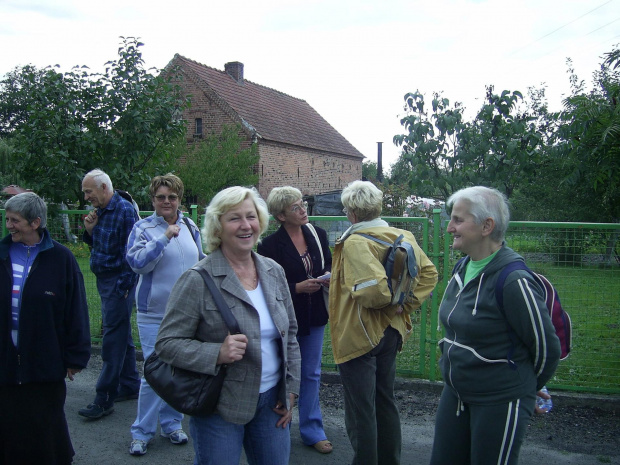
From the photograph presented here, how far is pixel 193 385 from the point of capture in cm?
222

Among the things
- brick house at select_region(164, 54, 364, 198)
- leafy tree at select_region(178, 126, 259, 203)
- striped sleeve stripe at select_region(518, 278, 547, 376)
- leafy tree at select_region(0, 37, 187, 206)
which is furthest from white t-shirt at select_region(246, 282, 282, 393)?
brick house at select_region(164, 54, 364, 198)

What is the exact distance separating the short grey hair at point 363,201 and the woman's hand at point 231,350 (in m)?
1.41

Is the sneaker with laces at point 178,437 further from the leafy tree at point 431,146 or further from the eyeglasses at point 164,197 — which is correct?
the leafy tree at point 431,146

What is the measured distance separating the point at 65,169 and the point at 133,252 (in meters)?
3.58

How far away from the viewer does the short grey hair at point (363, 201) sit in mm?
3328

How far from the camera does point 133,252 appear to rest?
152 inches

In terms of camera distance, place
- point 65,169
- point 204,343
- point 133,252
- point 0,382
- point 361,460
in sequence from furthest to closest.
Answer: point 65,169
point 133,252
point 361,460
point 0,382
point 204,343

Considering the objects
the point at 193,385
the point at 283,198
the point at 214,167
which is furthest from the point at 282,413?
the point at 214,167

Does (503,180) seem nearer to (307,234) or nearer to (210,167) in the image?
(307,234)

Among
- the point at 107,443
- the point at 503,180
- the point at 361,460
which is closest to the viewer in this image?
the point at 361,460

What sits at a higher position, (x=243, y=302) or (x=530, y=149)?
(x=530, y=149)

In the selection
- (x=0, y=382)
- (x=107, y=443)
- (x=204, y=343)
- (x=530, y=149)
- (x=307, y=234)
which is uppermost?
(x=530, y=149)

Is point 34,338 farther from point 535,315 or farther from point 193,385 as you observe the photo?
point 535,315

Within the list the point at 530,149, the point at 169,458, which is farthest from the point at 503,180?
the point at 169,458
